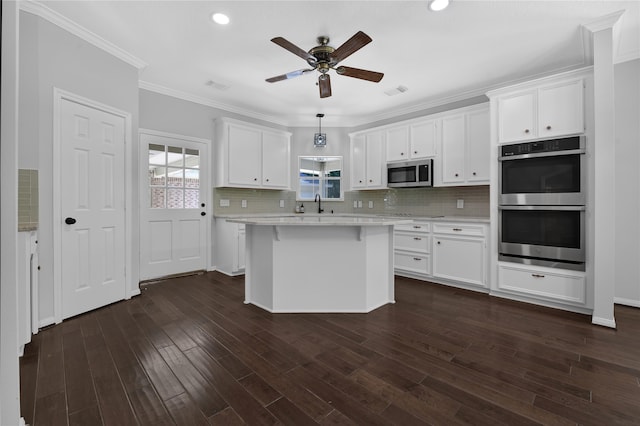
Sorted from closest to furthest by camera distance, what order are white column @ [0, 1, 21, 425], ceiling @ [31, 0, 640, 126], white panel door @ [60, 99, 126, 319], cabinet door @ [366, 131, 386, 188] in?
white column @ [0, 1, 21, 425], ceiling @ [31, 0, 640, 126], white panel door @ [60, 99, 126, 319], cabinet door @ [366, 131, 386, 188]

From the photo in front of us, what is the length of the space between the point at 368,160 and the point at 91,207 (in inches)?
157

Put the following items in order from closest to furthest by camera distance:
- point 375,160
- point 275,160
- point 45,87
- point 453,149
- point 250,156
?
point 45,87 → point 453,149 → point 250,156 → point 375,160 → point 275,160

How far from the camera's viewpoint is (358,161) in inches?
211

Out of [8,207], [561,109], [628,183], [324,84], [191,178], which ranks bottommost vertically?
[8,207]

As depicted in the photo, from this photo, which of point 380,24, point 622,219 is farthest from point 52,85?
point 622,219

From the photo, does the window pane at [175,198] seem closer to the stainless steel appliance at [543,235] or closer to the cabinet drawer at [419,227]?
the cabinet drawer at [419,227]

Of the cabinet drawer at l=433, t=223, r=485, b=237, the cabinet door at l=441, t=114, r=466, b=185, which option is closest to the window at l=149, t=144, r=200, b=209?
the cabinet drawer at l=433, t=223, r=485, b=237

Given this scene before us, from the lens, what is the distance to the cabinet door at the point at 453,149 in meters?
4.07

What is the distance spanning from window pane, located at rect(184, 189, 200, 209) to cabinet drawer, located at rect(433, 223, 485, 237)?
11.6 feet

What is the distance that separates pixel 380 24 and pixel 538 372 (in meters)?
3.00

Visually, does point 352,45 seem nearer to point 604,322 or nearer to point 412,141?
point 412,141

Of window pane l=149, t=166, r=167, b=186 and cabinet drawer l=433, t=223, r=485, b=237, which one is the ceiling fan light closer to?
cabinet drawer l=433, t=223, r=485, b=237

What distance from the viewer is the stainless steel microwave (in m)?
4.36

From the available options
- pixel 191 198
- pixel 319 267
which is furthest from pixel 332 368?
pixel 191 198
